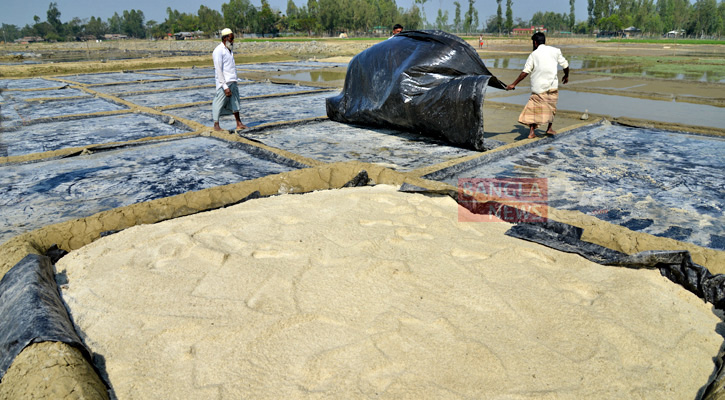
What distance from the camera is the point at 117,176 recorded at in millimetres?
4074

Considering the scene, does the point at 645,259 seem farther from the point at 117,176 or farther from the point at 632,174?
the point at 117,176

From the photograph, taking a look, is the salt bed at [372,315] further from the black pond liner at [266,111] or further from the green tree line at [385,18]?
the green tree line at [385,18]

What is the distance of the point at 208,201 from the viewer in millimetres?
3441

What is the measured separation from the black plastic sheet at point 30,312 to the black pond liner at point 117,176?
0.94 metres

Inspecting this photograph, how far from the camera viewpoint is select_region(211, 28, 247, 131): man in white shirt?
5.57 metres

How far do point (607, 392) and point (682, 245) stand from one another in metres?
1.38

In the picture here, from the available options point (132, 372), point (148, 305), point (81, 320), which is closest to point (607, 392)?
point (132, 372)

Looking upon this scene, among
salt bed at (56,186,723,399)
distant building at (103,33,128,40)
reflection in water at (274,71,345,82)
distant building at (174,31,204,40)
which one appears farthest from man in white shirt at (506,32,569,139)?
distant building at (103,33,128,40)

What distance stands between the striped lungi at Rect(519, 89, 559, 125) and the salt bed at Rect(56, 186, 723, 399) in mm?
2825

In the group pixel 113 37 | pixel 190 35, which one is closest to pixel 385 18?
pixel 190 35

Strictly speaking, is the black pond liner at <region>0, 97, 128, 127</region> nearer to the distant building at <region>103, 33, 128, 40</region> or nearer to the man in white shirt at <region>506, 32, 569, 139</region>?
the man in white shirt at <region>506, 32, 569, 139</region>

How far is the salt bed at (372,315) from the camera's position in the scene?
1.64 meters

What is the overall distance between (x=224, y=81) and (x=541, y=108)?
12.2 ft

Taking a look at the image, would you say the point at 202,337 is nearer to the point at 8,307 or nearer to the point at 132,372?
the point at 132,372
